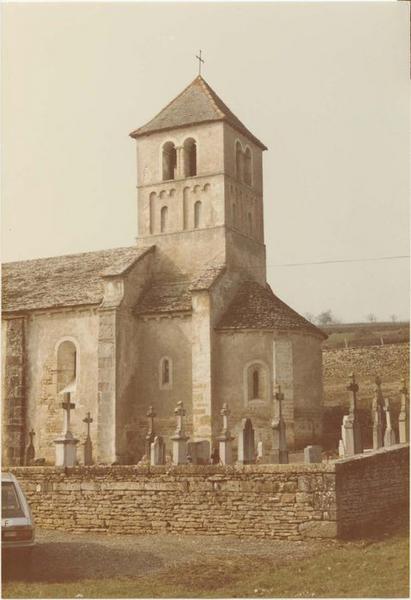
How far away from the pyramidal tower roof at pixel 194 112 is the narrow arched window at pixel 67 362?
975 centimetres

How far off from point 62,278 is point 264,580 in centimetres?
2218

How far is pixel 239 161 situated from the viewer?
32.8 meters

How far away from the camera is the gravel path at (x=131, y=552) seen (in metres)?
12.7

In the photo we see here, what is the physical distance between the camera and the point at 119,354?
94.0ft

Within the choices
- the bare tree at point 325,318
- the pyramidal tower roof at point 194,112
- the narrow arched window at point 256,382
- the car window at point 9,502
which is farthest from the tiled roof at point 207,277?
the bare tree at point 325,318

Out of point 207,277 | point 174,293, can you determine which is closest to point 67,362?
point 174,293

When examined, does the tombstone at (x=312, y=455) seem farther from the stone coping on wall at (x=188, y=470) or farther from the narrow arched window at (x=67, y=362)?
the narrow arched window at (x=67, y=362)

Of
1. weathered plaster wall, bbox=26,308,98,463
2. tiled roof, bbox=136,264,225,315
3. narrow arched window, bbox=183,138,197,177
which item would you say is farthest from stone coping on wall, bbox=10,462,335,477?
narrow arched window, bbox=183,138,197,177

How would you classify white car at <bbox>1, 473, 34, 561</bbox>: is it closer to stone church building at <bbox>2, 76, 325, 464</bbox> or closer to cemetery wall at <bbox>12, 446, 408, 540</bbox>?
cemetery wall at <bbox>12, 446, 408, 540</bbox>

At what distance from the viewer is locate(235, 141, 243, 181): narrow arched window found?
107ft

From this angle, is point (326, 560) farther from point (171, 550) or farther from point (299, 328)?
point (299, 328)

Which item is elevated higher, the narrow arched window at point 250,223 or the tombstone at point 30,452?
the narrow arched window at point 250,223

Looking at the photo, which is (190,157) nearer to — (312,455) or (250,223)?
(250,223)

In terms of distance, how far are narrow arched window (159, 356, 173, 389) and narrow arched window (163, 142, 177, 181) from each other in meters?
8.24
